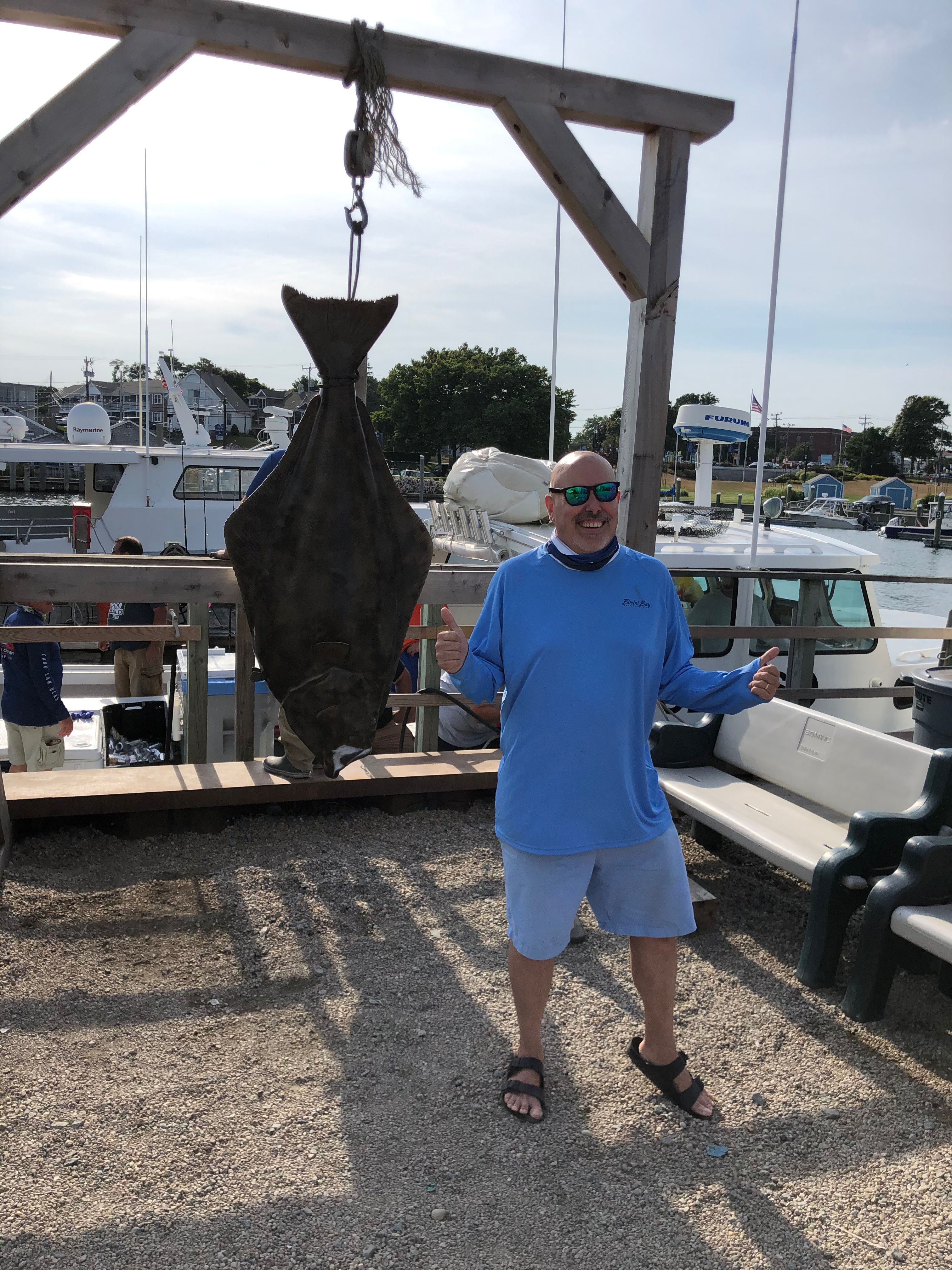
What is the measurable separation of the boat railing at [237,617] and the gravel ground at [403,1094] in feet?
3.39

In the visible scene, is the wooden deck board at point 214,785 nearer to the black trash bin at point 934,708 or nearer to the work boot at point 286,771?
the work boot at point 286,771

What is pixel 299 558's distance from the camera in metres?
2.54

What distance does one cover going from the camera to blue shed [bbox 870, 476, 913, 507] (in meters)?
88.9

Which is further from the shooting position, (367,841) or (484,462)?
(484,462)

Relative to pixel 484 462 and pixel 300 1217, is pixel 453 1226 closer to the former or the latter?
pixel 300 1217

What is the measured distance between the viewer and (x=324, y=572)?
2535 mm

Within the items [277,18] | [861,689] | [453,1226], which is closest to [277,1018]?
[453,1226]

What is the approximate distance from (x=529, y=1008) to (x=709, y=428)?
8865 millimetres

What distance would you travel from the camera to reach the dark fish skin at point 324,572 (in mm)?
2508

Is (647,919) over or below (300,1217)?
over

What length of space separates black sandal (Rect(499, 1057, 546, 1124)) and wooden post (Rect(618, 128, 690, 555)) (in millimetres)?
2285

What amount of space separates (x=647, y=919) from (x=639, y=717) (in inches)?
23.8

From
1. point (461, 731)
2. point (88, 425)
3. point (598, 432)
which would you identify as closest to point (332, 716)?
point (461, 731)

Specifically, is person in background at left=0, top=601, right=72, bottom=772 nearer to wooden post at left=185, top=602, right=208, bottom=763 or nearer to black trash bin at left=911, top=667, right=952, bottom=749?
wooden post at left=185, top=602, right=208, bottom=763
